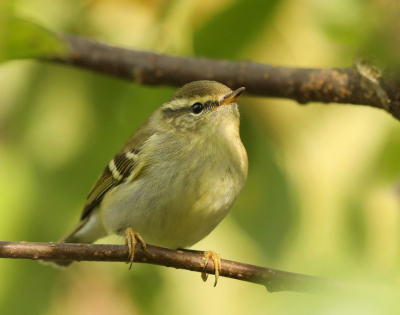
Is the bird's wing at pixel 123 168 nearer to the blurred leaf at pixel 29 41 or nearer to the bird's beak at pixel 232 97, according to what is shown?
the bird's beak at pixel 232 97

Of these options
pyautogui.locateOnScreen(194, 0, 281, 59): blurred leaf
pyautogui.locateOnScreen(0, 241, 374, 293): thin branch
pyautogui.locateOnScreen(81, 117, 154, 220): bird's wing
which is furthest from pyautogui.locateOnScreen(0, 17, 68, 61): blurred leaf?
pyautogui.locateOnScreen(81, 117, 154, 220): bird's wing

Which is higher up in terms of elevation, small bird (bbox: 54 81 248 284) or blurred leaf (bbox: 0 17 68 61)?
blurred leaf (bbox: 0 17 68 61)

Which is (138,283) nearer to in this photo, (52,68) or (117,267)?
(117,267)

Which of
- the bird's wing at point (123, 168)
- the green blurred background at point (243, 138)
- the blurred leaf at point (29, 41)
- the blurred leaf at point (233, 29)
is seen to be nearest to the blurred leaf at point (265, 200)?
the green blurred background at point (243, 138)

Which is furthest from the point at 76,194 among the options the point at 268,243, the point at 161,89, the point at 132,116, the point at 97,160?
the point at 268,243

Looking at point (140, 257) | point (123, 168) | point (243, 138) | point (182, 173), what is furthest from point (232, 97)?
point (140, 257)

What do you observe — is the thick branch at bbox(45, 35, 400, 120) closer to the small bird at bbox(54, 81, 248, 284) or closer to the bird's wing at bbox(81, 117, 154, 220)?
the small bird at bbox(54, 81, 248, 284)

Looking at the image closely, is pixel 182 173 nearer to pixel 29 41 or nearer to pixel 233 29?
pixel 233 29
